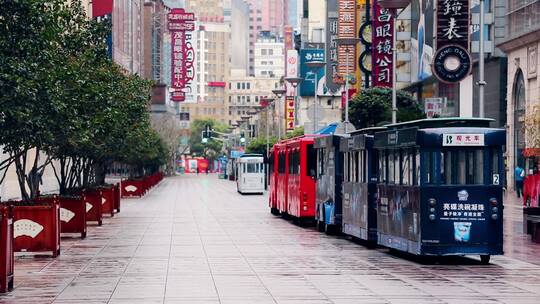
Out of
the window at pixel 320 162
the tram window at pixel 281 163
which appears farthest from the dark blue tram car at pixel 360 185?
the tram window at pixel 281 163

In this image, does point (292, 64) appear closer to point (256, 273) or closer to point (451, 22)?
point (451, 22)

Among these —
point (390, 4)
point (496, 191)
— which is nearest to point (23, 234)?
point (496, 191)

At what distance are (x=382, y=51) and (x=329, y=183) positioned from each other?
131 feet

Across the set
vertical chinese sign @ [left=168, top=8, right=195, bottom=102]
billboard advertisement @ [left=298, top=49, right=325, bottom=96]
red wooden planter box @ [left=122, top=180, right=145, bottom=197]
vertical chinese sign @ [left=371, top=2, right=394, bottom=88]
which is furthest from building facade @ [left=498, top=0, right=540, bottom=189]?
vertical chinese sign @ [left=168, top=8, right=195, bottom=102]

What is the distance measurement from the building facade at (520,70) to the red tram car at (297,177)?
23.7 metres

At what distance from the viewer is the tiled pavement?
17.6 m

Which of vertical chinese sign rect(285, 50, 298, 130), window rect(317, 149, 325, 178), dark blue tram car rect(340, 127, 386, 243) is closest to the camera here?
dark blue tram car rect(340, 127, 386, 243)

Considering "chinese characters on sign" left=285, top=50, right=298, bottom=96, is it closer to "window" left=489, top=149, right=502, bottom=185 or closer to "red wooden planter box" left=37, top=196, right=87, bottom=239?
"red wooden planter box" left=37, top=196, right=87, bottom=239

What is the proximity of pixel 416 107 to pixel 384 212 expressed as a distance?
159ft

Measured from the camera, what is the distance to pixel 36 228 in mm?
25500

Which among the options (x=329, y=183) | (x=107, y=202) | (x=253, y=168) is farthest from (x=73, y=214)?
(x=253, y=168)

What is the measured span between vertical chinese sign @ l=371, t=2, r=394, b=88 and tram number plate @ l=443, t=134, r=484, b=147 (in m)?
49.2

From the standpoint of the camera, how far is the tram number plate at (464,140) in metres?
23.5

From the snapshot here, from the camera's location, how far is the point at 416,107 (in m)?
74.6
